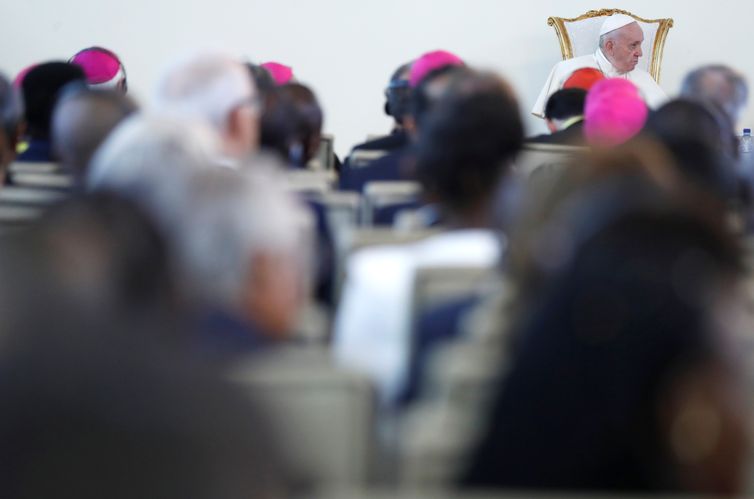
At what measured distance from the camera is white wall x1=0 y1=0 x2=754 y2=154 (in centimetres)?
1098

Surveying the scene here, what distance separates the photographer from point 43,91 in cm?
557

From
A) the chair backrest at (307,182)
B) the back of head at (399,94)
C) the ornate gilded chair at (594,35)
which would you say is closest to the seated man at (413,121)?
the back of head at (399,94)

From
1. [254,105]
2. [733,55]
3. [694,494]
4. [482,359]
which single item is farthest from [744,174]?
[733,55]

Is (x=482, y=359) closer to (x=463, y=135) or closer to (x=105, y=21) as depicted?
(x=463, y=135)

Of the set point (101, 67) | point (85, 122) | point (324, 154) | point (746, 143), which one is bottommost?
point (746, 143)

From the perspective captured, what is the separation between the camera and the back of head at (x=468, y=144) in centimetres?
337

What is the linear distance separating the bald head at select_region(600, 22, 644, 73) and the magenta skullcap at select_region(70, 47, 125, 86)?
152 inches

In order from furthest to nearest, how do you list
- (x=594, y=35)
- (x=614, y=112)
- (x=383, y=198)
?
(x=594, y=35), (x=614, y=112), (x=383, y=198)

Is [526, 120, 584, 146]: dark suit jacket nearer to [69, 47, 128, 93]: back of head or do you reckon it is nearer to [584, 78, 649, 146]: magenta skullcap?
[584, 78, 649, 146]: magenta skullcap

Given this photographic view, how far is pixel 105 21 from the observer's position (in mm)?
10984

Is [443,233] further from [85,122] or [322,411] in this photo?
[322,411]

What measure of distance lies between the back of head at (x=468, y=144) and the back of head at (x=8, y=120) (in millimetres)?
1572

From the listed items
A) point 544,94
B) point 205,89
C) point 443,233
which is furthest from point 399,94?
point 544,94

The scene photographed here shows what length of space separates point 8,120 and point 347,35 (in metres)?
6.73
